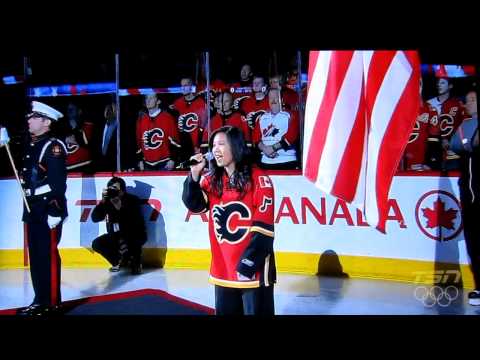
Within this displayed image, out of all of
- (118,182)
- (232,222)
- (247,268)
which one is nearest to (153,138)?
(118,182)

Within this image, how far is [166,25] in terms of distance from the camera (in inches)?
138

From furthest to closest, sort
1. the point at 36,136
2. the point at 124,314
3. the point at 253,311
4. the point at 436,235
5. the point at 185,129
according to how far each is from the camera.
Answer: the point at 185,129, the point at 436,235, the point at 36,136, the point at 124,314, the point at 253,311

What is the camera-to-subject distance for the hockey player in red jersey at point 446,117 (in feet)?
12.2

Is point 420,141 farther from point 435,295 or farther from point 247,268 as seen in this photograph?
point 247,268

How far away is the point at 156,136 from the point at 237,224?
137 centimetres

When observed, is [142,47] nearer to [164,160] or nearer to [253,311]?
[164,160]

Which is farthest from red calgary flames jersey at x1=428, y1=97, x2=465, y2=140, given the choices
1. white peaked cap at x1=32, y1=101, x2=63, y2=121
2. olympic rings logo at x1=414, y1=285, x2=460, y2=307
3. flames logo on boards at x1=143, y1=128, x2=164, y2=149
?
white peaked cap at x1=32, y1=101, x2=63, y2=121

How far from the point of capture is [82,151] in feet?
12.9

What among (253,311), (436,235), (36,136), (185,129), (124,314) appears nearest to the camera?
(253,311)

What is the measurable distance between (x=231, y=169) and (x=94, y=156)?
4.49 ft

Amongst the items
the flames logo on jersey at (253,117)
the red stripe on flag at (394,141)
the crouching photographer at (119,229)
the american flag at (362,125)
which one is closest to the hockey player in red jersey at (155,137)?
the crouching photographer at (119,229)

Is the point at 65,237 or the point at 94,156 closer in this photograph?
the point at 65,237

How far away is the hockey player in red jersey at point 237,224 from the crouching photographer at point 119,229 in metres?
0.86
